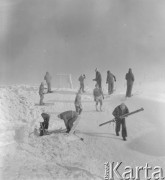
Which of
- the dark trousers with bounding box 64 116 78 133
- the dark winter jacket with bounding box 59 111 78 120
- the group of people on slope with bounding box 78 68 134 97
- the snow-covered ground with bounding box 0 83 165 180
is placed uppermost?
the group of people on slope with bounding box 78 68 134 97

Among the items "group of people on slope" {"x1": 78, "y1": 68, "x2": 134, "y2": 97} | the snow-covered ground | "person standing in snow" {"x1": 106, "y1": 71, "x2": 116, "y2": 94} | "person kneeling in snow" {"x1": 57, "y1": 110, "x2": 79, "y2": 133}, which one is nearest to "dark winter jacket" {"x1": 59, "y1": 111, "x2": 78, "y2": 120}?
"person kneeling in snow" {"x1": 57, "y1": 110, "x2": 79, "y2": 133}

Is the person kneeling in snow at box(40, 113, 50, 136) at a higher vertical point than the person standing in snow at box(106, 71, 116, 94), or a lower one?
lower

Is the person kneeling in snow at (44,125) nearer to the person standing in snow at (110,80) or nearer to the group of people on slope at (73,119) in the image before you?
the group of people on slope at (73,119)

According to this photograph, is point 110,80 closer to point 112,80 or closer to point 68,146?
point 112,80

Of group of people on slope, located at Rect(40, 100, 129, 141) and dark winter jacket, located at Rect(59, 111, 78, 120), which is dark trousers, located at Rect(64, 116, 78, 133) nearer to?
group of people on slope, located at Rect(40, 100, 129, 141)

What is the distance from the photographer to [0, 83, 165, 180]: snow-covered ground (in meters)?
10.1

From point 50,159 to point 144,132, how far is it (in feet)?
14.9

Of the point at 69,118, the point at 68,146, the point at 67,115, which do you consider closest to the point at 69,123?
the point at 69,118

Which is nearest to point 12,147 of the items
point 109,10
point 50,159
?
point 50,159

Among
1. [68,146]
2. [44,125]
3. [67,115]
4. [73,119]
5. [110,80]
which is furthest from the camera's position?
[110,80]

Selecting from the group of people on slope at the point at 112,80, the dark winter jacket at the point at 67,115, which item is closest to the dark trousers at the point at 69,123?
the dark winter jacket at the point at 67,115

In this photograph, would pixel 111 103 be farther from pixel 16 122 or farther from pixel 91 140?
pixel 16 122

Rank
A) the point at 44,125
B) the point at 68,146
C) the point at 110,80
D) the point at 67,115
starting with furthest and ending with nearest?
the point at 110,80, the point at 44,125, the point at 67,115, the point at 68,146

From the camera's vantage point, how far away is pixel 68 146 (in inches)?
489
